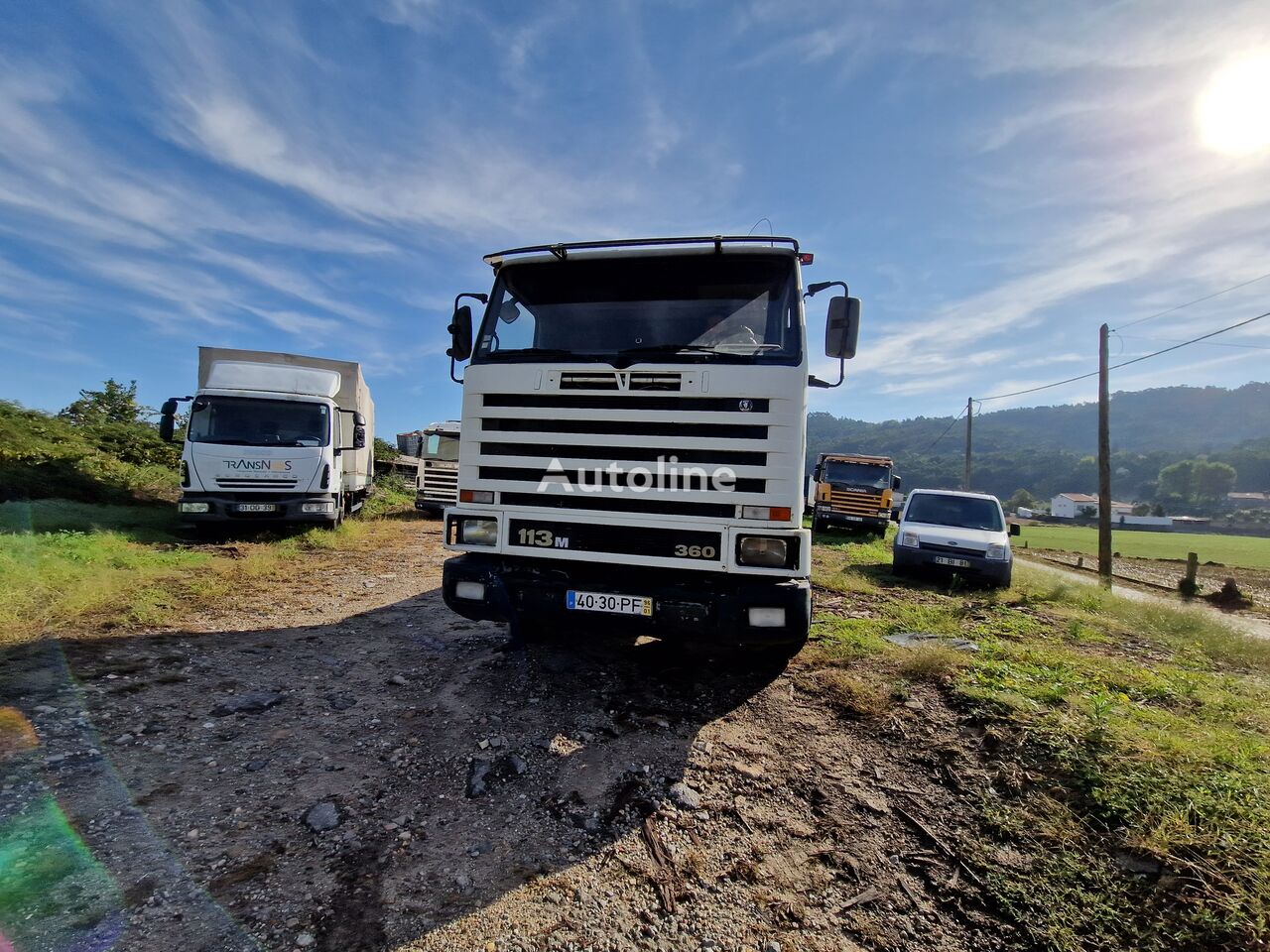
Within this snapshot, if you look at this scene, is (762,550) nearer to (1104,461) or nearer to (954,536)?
(954,536)

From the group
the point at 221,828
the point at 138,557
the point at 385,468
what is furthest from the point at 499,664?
the point at 385,468

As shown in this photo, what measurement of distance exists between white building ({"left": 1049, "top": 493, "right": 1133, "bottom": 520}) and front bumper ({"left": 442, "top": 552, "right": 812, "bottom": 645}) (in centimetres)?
8981

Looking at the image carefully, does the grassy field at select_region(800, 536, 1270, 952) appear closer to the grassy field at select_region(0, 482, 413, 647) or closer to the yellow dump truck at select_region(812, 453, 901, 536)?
the grassy field at select_region(0, 482, 413, 647)

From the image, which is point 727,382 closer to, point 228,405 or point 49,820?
point 49,820

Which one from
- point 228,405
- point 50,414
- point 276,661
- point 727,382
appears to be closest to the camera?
point 727,382

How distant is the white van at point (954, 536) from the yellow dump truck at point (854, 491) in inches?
247

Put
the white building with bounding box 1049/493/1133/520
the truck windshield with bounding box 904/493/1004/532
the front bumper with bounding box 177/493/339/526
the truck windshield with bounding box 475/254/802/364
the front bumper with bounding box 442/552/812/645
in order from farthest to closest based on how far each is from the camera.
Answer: the white building with bounding box 1049/493/1133/520
the truck windshield with bounding box 904/493/1004/532
the front bumper with bounding box 177/493/339/526
the truck windshield with bounding box 475/254/802/364
the front bumper with bounding box 442/552/812/645

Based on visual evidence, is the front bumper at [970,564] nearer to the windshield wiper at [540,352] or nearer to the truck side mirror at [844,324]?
the truck side mirror at [844,324]

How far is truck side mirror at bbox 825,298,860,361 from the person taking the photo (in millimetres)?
4199

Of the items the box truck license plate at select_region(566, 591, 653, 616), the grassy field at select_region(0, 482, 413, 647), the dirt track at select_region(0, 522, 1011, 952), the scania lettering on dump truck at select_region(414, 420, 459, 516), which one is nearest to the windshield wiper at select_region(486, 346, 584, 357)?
the box truck license plate at select_region(566, 591, 653, 616)

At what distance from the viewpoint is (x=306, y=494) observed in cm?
930

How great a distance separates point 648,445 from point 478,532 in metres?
1.35

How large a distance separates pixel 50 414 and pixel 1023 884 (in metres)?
22.7

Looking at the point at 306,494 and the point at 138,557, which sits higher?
the point at 306,494
